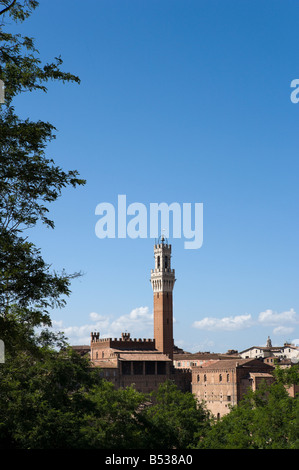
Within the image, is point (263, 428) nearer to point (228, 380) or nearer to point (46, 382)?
point (46, 382)

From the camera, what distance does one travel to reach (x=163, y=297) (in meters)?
103

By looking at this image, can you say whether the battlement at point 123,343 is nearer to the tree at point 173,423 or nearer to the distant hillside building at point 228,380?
the distant hillside building at point 228,380

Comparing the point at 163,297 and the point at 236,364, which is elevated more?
the point at 163,297

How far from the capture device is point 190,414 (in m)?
39.4

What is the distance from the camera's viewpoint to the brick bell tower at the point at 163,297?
326 ft

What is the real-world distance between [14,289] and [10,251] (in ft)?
3.21

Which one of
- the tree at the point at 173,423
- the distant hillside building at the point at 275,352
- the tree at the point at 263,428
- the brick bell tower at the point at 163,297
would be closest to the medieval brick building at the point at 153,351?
the brick bell tower at the point at 163,297

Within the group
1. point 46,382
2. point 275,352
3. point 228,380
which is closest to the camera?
point 46,382


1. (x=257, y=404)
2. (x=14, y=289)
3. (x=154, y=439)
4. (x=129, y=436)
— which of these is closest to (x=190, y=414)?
(x=257, y=404)

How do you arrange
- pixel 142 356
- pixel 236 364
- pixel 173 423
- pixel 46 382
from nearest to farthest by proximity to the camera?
pixel 46 382, pixel 173 423, pixel 236 364, pixel 142 356

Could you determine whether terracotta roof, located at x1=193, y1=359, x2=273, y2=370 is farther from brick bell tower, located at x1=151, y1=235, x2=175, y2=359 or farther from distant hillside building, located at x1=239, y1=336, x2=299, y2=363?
distant hillside building, located at x1=239, y1=336, x2=299, y2=363

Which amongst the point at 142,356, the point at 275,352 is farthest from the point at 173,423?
the point at 275,352

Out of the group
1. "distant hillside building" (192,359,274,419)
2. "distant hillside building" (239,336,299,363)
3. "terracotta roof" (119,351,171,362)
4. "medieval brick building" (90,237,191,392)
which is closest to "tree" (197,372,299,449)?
"distant hillside building" (192,359,274,419)

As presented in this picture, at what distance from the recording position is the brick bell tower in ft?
326
